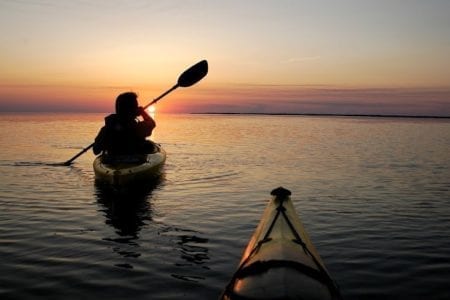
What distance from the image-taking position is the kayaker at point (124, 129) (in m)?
11.4

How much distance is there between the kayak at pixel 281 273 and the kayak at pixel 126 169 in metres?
6.83

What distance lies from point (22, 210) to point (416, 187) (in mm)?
10668

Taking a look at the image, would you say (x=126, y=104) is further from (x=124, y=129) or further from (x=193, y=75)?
(x=193, y=75)

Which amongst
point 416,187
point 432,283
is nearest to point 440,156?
point 416,187

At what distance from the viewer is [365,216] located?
9234mm

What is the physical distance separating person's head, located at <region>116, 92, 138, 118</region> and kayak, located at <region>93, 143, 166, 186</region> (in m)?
1.36

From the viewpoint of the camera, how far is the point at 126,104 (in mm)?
11375

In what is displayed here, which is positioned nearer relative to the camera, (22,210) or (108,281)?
(108,281)

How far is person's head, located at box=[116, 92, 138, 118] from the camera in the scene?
11.3m

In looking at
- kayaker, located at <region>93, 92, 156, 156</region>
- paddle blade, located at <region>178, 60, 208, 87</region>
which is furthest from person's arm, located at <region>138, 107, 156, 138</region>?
paddle blade, located at <region>178, 60, 208, 87</region>

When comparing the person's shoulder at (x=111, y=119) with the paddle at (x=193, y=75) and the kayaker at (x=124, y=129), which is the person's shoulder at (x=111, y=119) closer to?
the kayaker at (x=124, y=129)

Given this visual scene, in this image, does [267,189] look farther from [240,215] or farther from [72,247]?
[72,247]

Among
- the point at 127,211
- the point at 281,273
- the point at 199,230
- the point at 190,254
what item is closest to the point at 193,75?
the point at 127,211

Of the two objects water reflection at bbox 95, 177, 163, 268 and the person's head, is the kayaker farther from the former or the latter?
water reflection at bbox 95, 177, 163, 268
